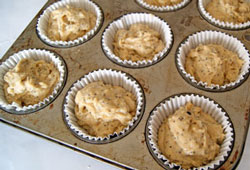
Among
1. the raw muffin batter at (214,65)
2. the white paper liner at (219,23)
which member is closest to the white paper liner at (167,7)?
the white paper liner at (219,23)

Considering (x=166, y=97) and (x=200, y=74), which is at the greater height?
(x=200, y=74)

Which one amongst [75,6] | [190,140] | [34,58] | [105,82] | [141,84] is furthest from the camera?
[75,6]

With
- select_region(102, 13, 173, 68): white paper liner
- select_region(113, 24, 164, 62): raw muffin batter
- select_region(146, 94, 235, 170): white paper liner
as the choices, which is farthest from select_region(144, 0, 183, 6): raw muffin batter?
select_region(146, 94, 235, 170): white paper liner

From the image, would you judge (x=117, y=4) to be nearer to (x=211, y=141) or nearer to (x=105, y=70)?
(x=105, y=70)

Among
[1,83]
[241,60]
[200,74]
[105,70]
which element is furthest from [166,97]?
[1,83]

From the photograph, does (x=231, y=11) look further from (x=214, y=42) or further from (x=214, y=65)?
(x=214, y=65)

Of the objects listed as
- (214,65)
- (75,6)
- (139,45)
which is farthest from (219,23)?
(75,6)

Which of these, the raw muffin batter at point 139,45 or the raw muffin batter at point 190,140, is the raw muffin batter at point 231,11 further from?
the raw muffin batter at point 190,140
